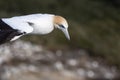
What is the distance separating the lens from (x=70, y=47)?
67.3ft

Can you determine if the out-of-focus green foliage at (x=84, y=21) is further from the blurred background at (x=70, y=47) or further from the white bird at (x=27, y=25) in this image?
the white bird at (x=27, y=25)

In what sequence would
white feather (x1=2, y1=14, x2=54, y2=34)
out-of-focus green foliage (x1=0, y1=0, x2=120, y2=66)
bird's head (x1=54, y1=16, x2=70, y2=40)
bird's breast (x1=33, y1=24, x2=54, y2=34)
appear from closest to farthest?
white feather (x1=2, y1=14, x2=54, y2=34)
bird's breast (x1=33, y1=24, x2=54, y2=34)
bird's head (x1=54, y1=16, x2=70, y2=40)
out-of-focus green foliage (x1=0, y1=0, x2=120, y2=66)

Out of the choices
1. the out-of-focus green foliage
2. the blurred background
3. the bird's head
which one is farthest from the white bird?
the out-of-focus green foliage

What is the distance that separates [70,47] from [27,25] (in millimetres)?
9265

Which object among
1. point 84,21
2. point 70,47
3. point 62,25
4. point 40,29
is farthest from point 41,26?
point 84,21

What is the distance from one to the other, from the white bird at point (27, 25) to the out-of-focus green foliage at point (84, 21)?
8216 mm

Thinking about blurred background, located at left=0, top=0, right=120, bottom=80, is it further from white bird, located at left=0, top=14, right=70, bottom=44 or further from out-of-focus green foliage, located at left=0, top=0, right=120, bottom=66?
white bird, located at left=0, top=14, right=70, bottom=44

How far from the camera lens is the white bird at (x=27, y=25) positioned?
10.9 m

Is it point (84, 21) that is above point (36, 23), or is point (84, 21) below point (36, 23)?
below

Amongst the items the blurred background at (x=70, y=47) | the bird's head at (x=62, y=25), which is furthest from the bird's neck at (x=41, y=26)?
the blurred background at (x=70, y=47)

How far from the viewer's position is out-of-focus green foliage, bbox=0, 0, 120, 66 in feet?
67.0

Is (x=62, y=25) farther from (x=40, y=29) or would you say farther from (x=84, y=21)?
(x=84, y=21)

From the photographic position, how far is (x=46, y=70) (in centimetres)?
1877

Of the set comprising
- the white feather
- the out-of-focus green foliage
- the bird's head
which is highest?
the white feather
